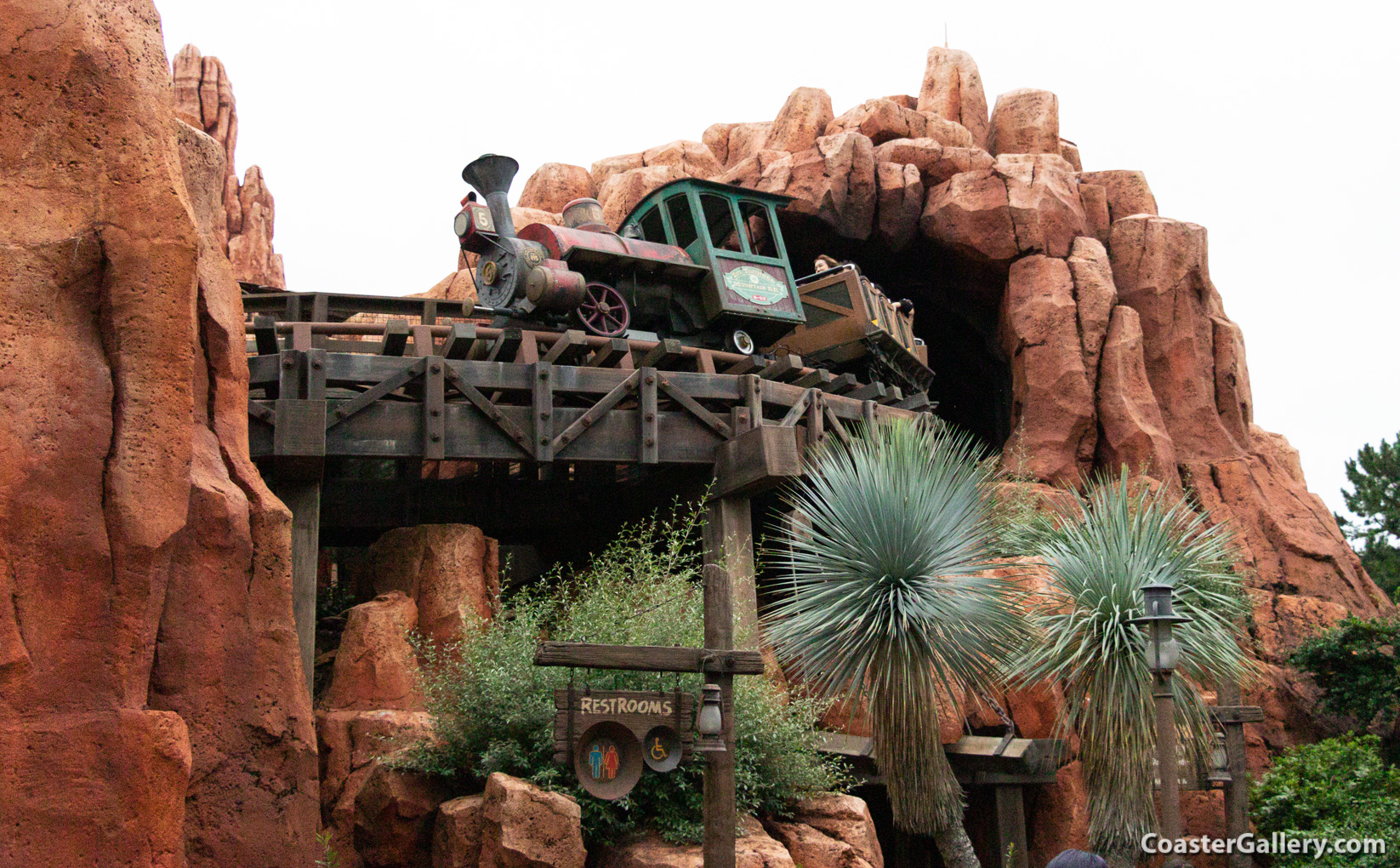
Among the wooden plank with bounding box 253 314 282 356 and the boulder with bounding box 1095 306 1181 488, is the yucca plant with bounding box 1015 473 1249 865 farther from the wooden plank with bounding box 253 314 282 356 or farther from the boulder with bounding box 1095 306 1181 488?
the wooden plank with bounding box 253 314 282 356

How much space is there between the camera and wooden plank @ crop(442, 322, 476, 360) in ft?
35.6

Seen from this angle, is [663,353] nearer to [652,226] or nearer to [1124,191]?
[652,226]

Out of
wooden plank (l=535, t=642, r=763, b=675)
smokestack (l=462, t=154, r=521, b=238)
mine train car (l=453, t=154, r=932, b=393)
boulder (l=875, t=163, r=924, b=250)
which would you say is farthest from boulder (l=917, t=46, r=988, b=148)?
wooden plank (l=535, t=642, r=763, b=675)

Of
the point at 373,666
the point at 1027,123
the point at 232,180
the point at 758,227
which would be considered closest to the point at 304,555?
the point at 373,666

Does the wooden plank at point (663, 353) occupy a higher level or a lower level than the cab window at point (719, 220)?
lower

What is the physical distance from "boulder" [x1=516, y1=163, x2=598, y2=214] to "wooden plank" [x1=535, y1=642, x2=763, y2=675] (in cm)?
1665

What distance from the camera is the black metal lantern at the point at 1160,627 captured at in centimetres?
746

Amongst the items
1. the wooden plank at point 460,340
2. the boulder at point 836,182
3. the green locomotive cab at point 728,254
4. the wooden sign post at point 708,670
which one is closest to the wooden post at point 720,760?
the wooden sign post at point 708,670

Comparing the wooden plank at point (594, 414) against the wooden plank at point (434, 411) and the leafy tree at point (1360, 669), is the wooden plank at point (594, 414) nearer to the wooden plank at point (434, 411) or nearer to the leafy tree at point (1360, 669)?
the wooden plank at point (434, 411)

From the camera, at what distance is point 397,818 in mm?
7852

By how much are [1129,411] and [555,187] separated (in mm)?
11014

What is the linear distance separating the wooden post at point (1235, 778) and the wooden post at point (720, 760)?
278 inches

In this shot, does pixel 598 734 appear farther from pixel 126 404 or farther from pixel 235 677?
pixel 126 404

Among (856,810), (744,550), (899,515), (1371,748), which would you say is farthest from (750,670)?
(1371,748)
